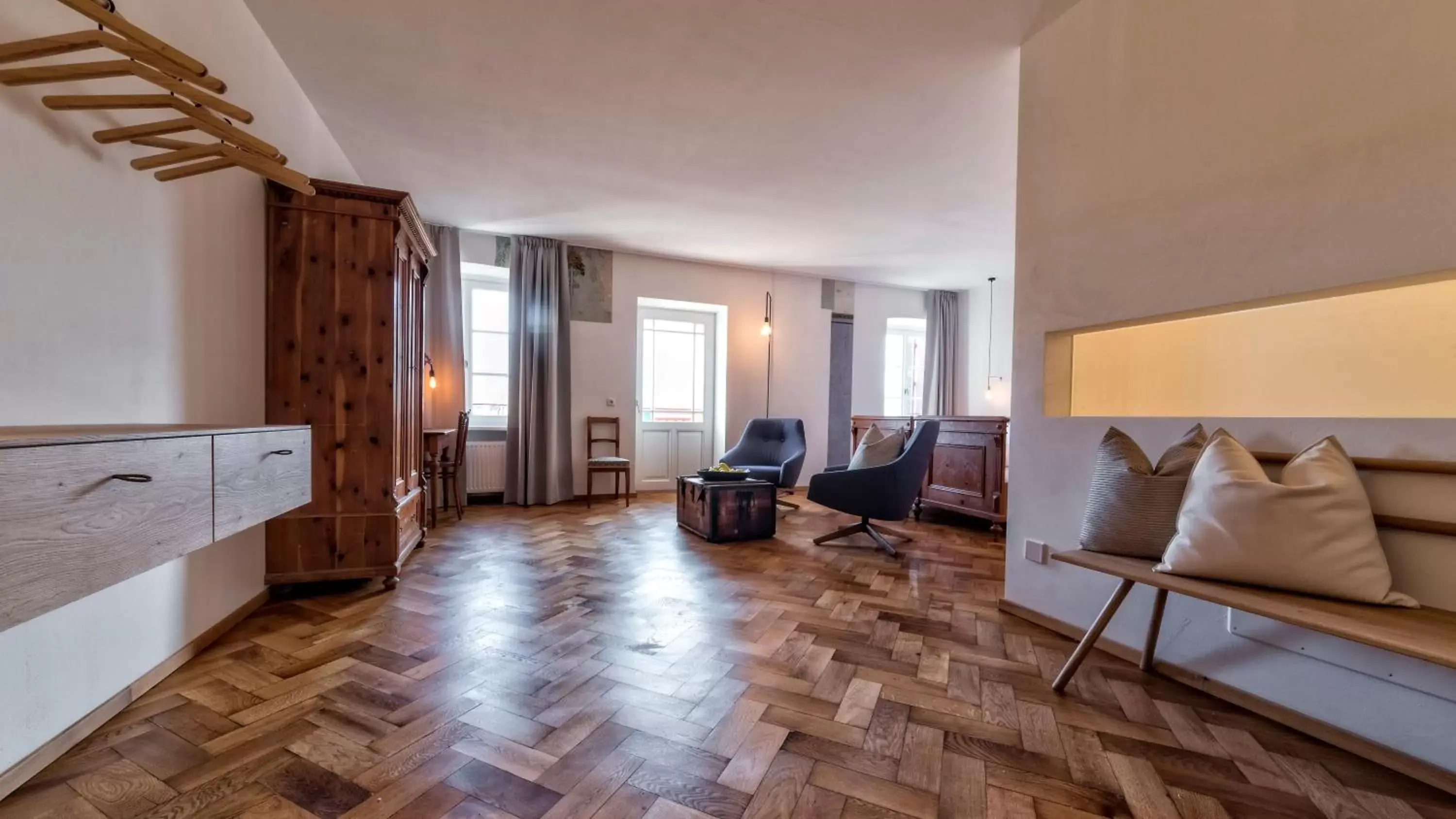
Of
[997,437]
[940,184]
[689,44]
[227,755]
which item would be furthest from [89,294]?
[997,437]

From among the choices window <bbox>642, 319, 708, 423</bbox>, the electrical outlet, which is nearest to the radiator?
window <bbox>642, 319, 708, 423</bbox>

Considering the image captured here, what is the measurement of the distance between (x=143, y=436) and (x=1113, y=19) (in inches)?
129

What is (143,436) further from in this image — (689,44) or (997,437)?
(997,437)

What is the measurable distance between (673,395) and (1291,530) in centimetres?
523

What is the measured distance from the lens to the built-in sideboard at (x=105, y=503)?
79cm

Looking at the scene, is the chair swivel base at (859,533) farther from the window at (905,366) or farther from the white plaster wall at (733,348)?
the window at (905,366)

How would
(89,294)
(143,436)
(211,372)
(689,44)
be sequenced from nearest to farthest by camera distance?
(143,436) < (89,294) < (211,372) < (689,44)

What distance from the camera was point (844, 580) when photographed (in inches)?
114

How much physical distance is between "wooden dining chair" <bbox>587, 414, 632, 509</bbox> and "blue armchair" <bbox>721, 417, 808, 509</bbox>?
1.00 meters

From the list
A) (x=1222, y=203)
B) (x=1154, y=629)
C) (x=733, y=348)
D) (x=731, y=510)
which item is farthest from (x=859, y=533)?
(x=733, y=348)

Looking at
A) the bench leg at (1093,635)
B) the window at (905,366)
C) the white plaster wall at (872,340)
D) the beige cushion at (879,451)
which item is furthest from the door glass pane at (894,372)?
the bench leg at (1093,635)

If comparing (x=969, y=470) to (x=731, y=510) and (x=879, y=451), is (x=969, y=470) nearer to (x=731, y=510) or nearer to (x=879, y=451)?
(x=879, y=451)

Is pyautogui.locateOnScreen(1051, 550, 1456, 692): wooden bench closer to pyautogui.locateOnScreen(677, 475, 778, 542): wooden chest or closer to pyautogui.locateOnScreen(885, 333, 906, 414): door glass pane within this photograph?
pyautogui.locateOnScreen(677, 475, 778, 542): wooden chest

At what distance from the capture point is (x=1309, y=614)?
1219 millimetres
